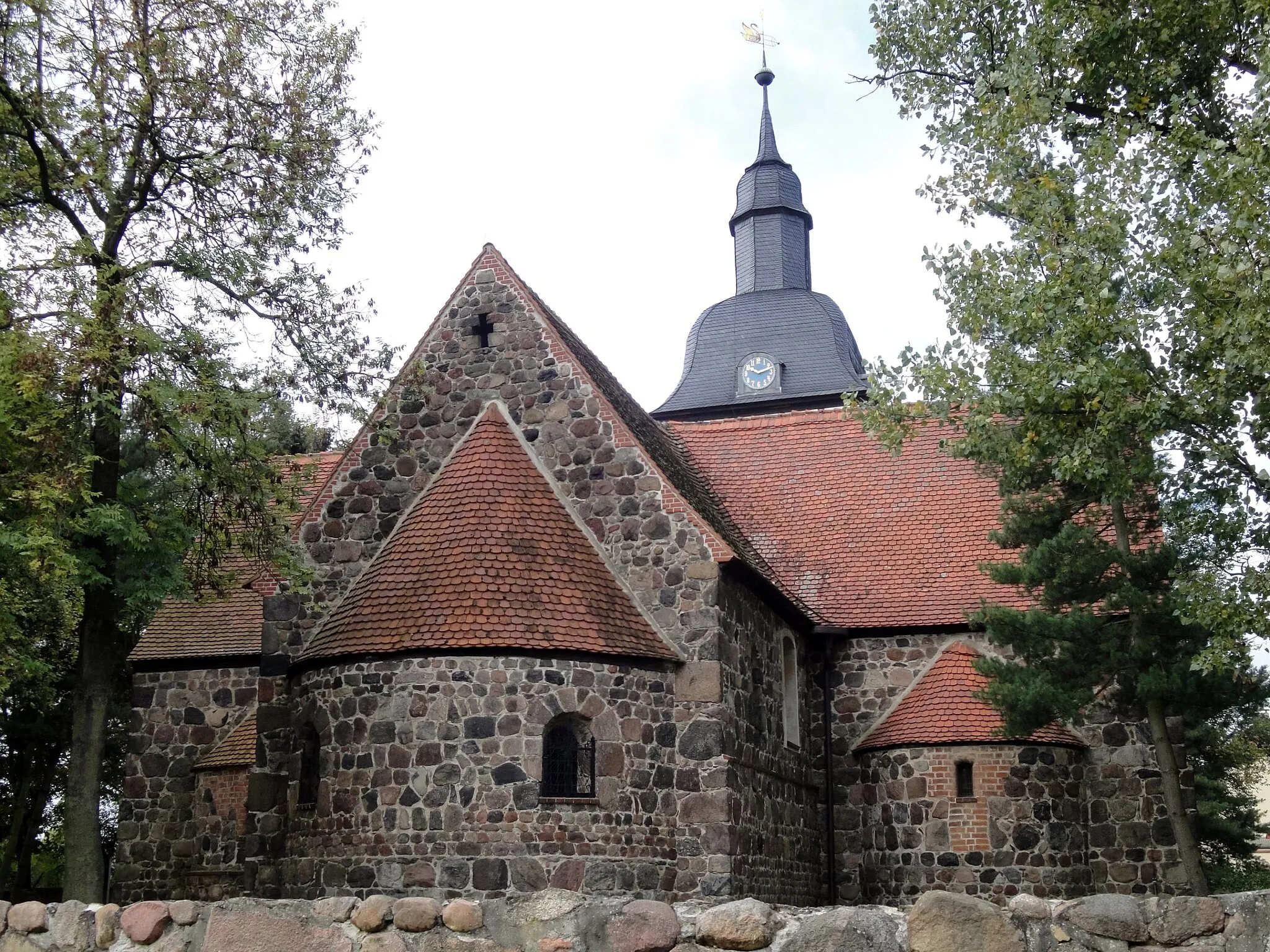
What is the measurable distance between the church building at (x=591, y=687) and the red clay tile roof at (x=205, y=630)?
0.20 ft

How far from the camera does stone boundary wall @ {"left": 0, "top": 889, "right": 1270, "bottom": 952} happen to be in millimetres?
5863

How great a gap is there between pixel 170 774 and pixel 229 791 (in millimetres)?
1310

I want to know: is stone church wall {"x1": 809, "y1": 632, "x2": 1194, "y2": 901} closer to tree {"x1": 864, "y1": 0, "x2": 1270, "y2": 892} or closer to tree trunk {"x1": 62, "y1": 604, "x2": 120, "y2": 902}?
tree {"x1": 864, "y1": 0, "x2": 1270, "y2": 892}

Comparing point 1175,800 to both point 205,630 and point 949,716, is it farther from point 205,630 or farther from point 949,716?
point 205,630

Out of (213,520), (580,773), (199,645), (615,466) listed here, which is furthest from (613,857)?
(199,645)

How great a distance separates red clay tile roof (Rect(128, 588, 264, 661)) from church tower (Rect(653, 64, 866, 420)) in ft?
53.2

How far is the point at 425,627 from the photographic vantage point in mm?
14328

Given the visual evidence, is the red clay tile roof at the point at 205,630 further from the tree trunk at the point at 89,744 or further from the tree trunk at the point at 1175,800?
the tree trunk at the point at 1175,800

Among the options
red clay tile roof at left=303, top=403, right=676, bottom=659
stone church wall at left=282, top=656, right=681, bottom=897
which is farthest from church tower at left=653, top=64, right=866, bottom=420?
stone church wall at left=282, top=656, right=681, bottom=897

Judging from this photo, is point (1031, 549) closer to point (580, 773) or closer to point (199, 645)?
point (580, 773)

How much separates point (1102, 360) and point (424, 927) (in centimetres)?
906

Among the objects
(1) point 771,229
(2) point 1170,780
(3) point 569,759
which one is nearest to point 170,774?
(3) point 569,759

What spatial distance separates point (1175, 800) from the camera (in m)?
16.5

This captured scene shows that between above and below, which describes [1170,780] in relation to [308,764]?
below
